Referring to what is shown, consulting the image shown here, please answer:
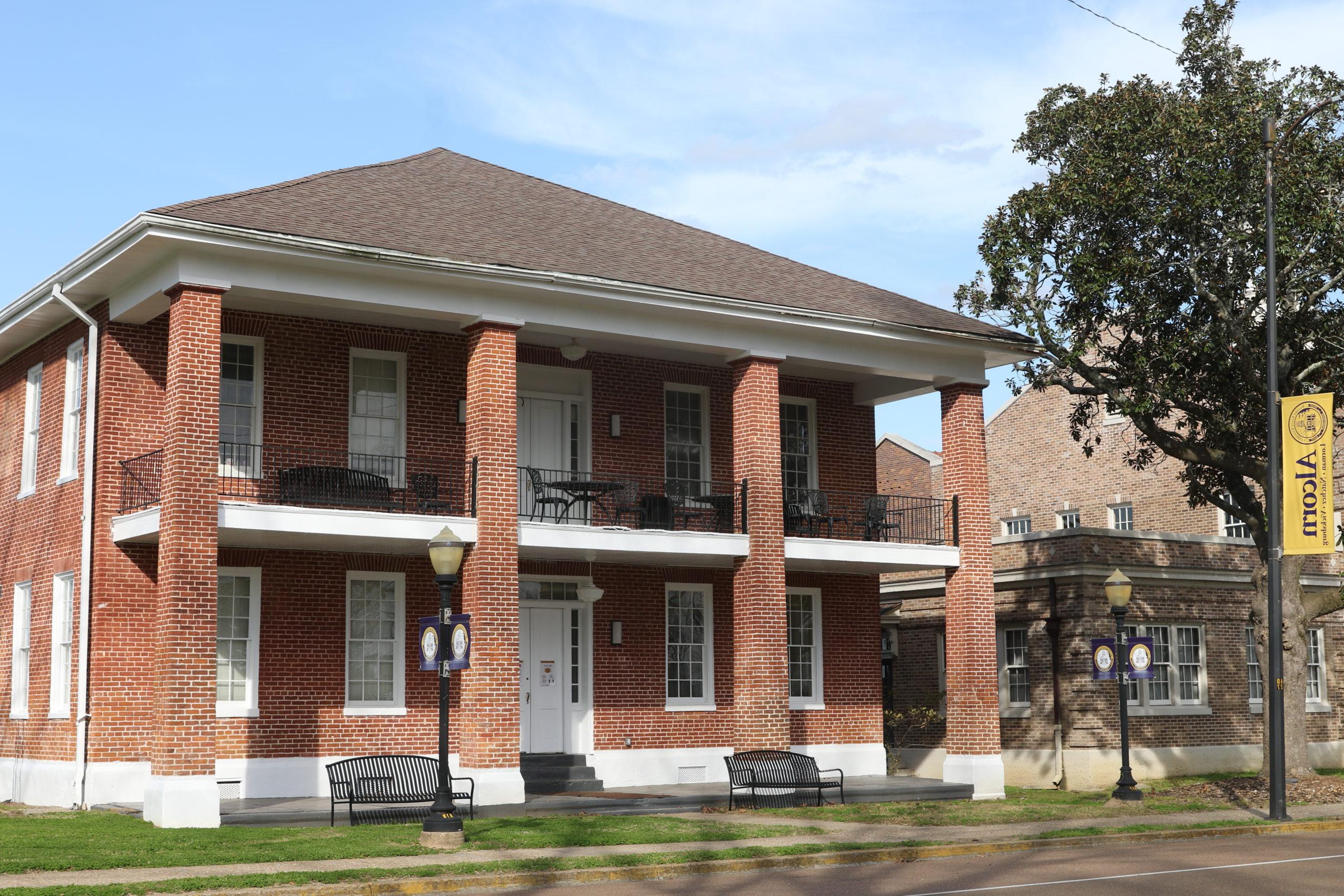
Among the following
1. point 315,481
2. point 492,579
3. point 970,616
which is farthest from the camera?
point 970,616

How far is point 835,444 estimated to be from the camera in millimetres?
26016

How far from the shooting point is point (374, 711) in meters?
20.9

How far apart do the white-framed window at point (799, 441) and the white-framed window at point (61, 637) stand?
11.8 metres

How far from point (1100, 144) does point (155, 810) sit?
16630 millimetres

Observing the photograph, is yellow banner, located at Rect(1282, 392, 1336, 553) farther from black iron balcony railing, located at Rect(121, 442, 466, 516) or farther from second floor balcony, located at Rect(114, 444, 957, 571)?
black iron balcony railing, located at Rect(121, 442, 466, 516)

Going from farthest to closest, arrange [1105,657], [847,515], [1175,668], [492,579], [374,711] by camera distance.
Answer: [1175,668], [847,515], [1105,657], [374,711], [492,579]

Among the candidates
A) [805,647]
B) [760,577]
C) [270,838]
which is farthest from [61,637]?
[805,647]

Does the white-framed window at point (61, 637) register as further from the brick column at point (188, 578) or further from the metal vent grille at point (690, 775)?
the metal vent grille at point (690, 775)

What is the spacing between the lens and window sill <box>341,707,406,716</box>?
67.9ft

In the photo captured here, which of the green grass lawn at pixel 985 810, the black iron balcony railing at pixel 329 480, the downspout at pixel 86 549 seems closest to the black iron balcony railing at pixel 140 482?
the downspout at pixel 86 549

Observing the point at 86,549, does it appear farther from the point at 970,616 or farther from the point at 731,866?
the point at 970,616

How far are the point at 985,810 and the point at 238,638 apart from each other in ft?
35.5

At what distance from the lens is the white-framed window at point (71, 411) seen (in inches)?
821

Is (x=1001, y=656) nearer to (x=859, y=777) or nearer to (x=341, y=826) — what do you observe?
(x=859, y=777)
